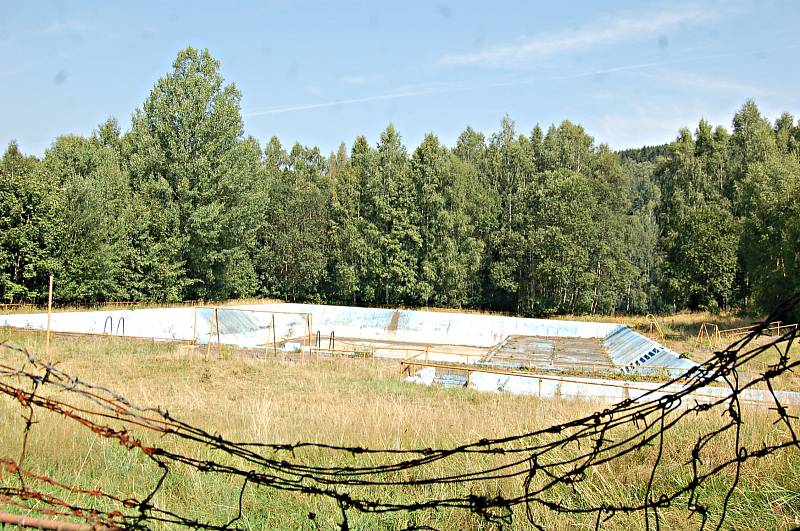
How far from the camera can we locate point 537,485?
4320 mm

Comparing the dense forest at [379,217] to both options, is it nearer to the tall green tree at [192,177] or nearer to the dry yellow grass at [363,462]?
the tall green tree at [192,177]

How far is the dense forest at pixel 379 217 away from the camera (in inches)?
1254

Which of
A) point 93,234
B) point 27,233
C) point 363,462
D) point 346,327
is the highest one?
point 93,234

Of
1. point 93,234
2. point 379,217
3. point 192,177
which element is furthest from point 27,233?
point 379,217

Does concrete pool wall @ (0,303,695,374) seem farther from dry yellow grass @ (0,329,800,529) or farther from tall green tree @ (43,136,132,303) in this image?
dry yellow grass @ (0,329,800,529)

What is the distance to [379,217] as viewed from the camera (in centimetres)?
4072

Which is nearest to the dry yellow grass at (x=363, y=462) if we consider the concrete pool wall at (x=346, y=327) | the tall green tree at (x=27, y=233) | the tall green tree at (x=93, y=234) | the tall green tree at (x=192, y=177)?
the concrete pool wall at (x=346, y=327)

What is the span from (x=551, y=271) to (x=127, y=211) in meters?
24.5

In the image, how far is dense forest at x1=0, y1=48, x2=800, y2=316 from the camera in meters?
31.9

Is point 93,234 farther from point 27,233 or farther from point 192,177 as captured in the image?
point 192,177

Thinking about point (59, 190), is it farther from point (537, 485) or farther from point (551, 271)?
point (537, 485)

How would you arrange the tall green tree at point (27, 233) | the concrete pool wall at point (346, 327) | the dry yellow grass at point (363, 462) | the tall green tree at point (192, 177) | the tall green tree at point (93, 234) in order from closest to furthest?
the dry yellow grass at point (363, 462) → the concrete pool wall at point (346, 327) → the tall green tree at point (27, 233) → the tall green tree at point (93, 234) → the tall green tree at point (192, 177)

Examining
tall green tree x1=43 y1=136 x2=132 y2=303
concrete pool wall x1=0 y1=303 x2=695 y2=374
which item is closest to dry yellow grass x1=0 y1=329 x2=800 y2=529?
concrete pool wall x1=0 y1=303 x2=695 y2=374

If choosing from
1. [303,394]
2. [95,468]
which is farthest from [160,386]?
[95,468]
